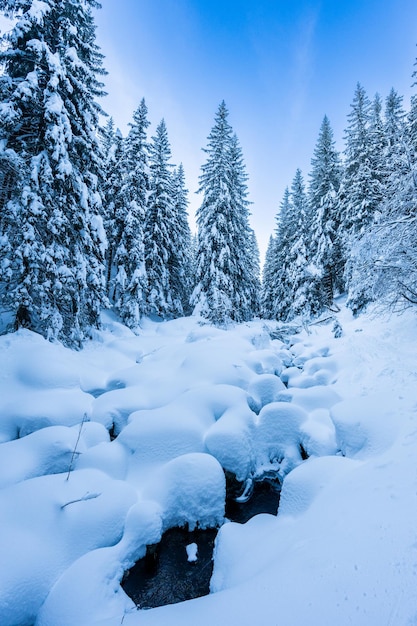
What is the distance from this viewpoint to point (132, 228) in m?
17.6

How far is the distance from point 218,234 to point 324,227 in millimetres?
7793

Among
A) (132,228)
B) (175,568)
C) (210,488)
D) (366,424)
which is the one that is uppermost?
(132,228)

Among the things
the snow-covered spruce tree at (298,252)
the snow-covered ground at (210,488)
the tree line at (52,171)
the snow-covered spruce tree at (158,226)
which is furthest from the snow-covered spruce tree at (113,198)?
the snow-covered spruce tree at (298,252)

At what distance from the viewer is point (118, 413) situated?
677cm

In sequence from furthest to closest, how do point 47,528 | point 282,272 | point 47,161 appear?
point 282,272 < point 47,161 < point 47,528

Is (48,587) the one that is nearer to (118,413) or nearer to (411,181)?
(118,413)

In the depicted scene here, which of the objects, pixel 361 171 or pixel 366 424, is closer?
pixel 366 424

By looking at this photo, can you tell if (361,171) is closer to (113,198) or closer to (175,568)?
(113,198)

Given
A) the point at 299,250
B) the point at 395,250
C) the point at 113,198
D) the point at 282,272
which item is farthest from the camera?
the point at 282,272

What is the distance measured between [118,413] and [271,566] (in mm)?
4873

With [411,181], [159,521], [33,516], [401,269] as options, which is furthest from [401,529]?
[411,181]

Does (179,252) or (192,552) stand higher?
(179,252)

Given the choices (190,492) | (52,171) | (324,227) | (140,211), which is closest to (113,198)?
(140,211)

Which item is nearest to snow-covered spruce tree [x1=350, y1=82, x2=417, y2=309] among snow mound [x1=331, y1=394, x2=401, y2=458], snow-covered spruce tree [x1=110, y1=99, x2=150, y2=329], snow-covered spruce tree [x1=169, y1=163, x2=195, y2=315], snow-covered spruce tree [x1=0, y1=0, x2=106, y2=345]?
snow mound [x1=331, y1=394, x2=401, y2=458]
